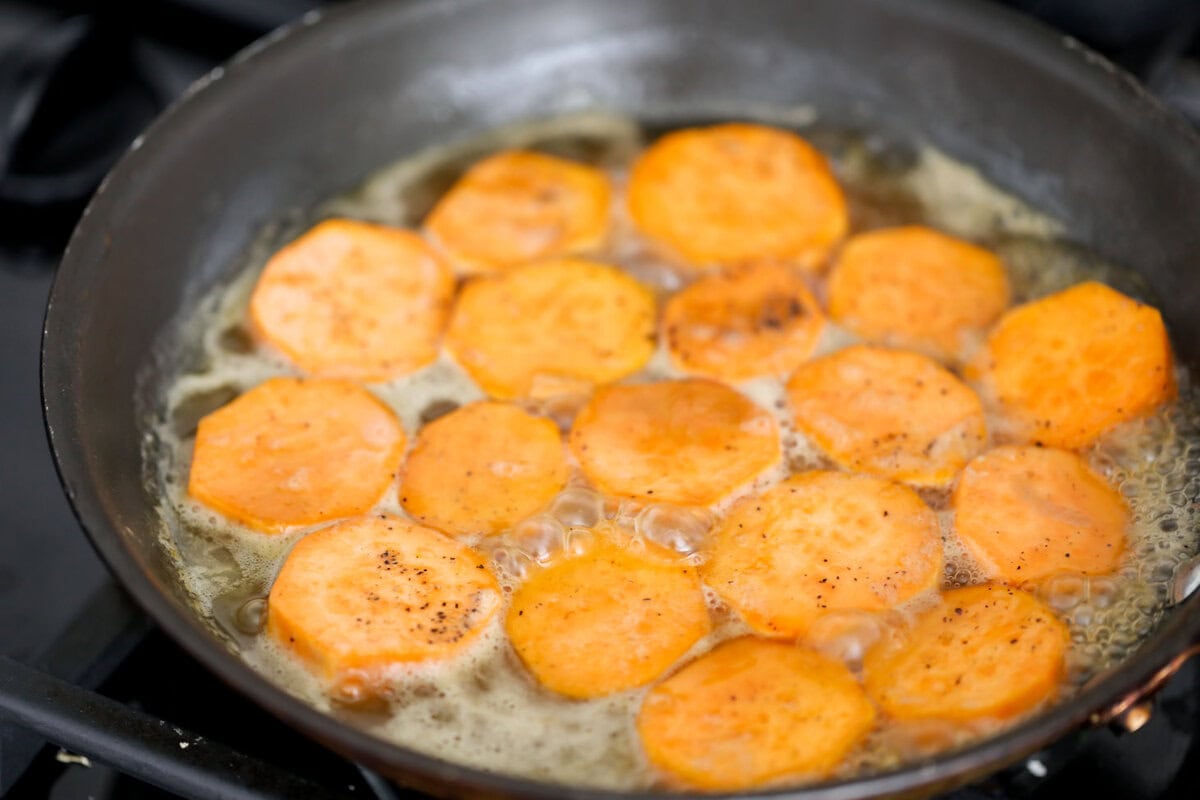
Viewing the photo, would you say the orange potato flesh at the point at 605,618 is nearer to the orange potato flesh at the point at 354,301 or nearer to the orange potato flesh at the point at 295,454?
the orange potato flesh at the point at 295,454

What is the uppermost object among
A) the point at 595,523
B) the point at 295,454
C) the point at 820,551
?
the point at 820,551

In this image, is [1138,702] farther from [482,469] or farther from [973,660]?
[482,469]

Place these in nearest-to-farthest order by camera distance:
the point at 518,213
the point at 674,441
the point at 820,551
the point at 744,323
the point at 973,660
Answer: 1. the point at 973,660
2. the point at 820,551
3. the point at 674,441
4. the point at 744,323
5. the point at 518,213

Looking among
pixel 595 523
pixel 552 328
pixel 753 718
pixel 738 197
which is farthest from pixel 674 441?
pixel 738 197

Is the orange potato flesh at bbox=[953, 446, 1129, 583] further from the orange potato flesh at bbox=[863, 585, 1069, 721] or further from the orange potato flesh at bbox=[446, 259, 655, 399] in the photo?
the orange potato flesh at bbox=[446, 259, 655, 399]

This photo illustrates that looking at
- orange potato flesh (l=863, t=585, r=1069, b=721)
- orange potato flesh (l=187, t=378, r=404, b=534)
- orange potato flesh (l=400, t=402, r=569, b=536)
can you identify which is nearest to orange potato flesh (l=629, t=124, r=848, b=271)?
orange potato flesh (l=400, t=402, r=569, b=536)

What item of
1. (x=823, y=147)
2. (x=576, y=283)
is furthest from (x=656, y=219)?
(x=823, y=147)

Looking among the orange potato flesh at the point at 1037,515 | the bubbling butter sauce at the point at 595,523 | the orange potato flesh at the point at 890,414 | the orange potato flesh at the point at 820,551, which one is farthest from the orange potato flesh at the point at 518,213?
the orange potato flesh at the point at 1037,515
